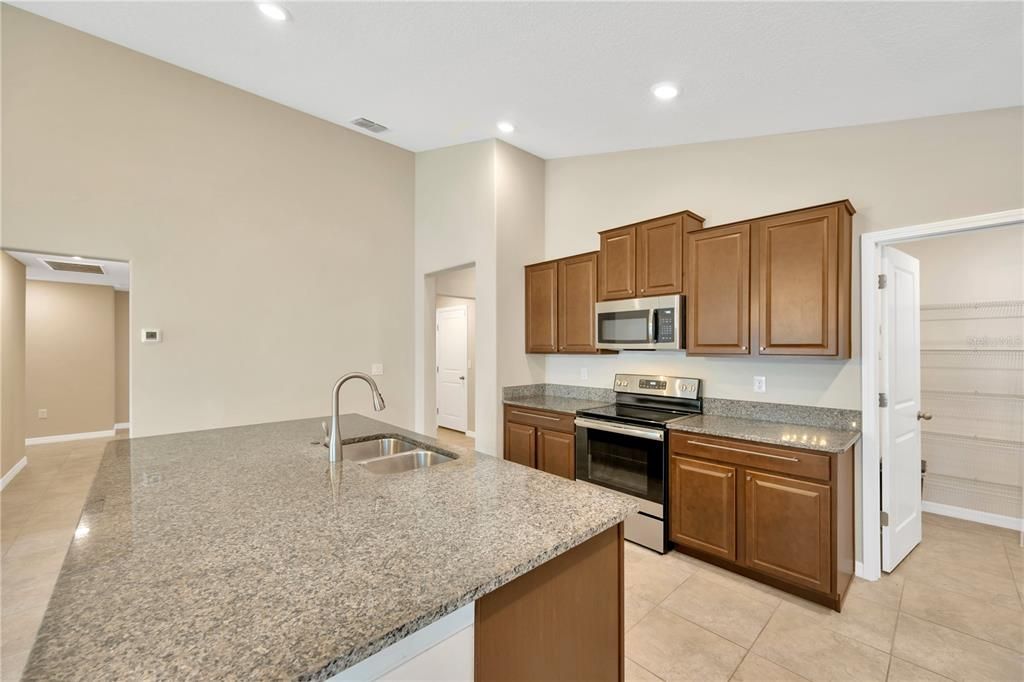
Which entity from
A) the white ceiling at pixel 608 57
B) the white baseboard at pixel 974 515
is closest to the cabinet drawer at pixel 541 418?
the white ceiling at pixel 608 57

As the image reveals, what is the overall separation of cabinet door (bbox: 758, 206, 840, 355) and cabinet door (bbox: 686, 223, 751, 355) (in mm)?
94

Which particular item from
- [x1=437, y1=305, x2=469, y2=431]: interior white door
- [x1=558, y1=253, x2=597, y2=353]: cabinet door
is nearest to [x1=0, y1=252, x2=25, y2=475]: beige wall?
[x1=437, y1=305, x2=469, y2=431]: interior white door

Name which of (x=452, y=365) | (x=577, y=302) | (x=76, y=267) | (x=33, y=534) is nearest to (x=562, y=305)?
(x=577, y=302)

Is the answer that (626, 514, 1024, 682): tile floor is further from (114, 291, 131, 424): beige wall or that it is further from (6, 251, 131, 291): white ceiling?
(114, 291, 131, 424): beige wall

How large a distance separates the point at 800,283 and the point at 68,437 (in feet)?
29.1

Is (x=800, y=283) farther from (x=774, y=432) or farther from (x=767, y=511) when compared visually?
(x=767, y=511)

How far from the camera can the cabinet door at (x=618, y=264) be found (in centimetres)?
342

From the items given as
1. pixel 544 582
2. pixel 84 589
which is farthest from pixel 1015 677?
pixel 84 589

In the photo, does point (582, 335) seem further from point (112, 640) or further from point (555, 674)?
point (112, 640)

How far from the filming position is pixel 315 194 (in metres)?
3.97

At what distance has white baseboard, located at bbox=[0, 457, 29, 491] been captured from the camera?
416 cm

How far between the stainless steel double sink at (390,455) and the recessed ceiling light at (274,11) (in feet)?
7.73

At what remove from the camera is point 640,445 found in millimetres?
3020

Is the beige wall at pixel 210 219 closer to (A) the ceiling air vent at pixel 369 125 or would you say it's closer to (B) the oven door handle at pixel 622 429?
(A) the ceiling air vent at pixel 369 125
